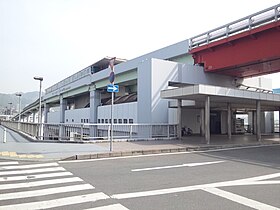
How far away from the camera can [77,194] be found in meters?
5.46

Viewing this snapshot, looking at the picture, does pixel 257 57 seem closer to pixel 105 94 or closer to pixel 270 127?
pixel 270 127

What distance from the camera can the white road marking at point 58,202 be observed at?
15.2ft

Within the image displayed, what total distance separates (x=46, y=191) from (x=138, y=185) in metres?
2.19

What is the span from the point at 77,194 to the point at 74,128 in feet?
40.4

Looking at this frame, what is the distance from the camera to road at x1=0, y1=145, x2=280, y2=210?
491 centimetres

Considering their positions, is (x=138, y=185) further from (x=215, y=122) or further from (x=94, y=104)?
(x=94, y=104)

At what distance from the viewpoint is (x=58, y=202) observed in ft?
16.2

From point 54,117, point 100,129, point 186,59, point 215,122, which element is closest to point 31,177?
point 100,129

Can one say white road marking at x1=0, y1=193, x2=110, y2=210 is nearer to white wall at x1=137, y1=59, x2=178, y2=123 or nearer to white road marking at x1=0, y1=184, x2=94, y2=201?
white road marking at x1=0, y1=184, x2=94, y2=201

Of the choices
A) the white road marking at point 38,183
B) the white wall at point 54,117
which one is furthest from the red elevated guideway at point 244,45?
the white wall at point 54,117

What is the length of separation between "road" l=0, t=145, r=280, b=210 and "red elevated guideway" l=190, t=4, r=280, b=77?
1207cm

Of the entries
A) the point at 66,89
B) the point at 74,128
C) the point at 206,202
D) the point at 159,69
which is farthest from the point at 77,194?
the point at 66,89

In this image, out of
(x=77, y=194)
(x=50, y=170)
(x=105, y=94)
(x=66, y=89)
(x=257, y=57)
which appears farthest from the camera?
(x=66, y=89)

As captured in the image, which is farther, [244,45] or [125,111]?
[125,111]
